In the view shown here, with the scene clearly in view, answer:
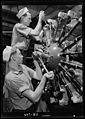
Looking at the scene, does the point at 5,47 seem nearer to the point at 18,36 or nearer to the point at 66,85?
the point at 18,36

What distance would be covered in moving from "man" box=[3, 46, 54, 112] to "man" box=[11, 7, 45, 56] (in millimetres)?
74

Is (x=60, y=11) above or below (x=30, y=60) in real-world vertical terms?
above

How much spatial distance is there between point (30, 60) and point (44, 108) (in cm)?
47

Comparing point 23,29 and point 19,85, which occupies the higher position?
point 23,29

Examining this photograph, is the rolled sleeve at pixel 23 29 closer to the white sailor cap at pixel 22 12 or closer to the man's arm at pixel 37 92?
the white sailor cap at pixel 22 12

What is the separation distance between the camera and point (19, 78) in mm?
2004

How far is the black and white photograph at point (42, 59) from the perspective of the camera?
2.03 metres

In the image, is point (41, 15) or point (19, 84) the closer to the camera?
point (19, 84)

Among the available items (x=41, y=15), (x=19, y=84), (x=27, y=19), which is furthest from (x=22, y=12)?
(x=19, y=84)

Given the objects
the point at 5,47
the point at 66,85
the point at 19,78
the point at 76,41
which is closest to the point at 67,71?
the point at 66,85

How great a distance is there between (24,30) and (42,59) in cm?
33

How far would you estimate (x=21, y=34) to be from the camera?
210cm

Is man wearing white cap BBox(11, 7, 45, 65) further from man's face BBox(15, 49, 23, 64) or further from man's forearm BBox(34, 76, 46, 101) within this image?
man's forearm BBox(34, 76, 46, 101)

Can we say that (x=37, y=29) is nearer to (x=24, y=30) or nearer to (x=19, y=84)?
(x=24, y=30)
